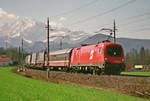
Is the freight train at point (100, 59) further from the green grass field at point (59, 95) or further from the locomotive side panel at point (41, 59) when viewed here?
the locomotive side panel at point (41, 59)

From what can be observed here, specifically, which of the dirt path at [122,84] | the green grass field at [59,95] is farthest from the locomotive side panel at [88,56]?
the green grass field at [59,95]

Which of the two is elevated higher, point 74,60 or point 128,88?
point 74,60

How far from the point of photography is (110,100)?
1373cm

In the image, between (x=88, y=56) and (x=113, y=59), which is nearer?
(x=113, y=59)

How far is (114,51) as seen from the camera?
90.6ft

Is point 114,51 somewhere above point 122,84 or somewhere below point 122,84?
above

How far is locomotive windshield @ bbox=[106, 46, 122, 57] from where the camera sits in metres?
27.1

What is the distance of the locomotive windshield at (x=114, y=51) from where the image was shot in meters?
27.1

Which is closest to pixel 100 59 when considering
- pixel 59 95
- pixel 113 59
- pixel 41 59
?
pixel 113 59

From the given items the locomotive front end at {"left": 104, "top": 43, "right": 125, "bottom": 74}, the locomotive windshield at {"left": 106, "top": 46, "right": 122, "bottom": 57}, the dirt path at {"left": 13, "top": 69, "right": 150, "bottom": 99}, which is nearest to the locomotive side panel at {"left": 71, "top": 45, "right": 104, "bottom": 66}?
the locomotive front end at {"left": 104, "top": 43, "right": 125, "bottom": 74}

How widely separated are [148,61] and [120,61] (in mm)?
98479

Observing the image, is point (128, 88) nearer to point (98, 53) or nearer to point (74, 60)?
point (98, 53)

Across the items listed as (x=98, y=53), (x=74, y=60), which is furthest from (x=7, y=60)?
Result: (x=98, y=53)

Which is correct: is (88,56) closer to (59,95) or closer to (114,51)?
(114,51)
